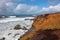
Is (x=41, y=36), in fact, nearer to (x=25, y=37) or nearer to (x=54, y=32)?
(x=54, y=32)

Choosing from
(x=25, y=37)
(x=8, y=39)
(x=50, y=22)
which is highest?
(x=50, y=22)

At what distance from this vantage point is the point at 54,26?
4824 mm

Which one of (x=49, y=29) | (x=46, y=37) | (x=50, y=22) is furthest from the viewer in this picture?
(x=50, y=22)

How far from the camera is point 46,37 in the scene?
14.1 ft

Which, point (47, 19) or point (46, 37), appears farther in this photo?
point (47, 19)

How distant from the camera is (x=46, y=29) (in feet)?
15.5

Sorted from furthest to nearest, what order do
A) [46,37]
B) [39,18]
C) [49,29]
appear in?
1. [39,18]
2. [49,29]
3. [46,37]

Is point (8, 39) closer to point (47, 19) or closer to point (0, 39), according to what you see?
point (0, 39)

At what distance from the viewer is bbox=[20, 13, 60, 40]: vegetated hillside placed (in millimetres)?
4359

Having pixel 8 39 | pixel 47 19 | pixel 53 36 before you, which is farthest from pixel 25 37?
pixel 8 39

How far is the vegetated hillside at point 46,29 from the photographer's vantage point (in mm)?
4359

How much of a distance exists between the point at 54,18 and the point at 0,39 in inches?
198

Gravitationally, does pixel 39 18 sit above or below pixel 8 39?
above

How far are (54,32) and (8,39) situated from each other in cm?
536
